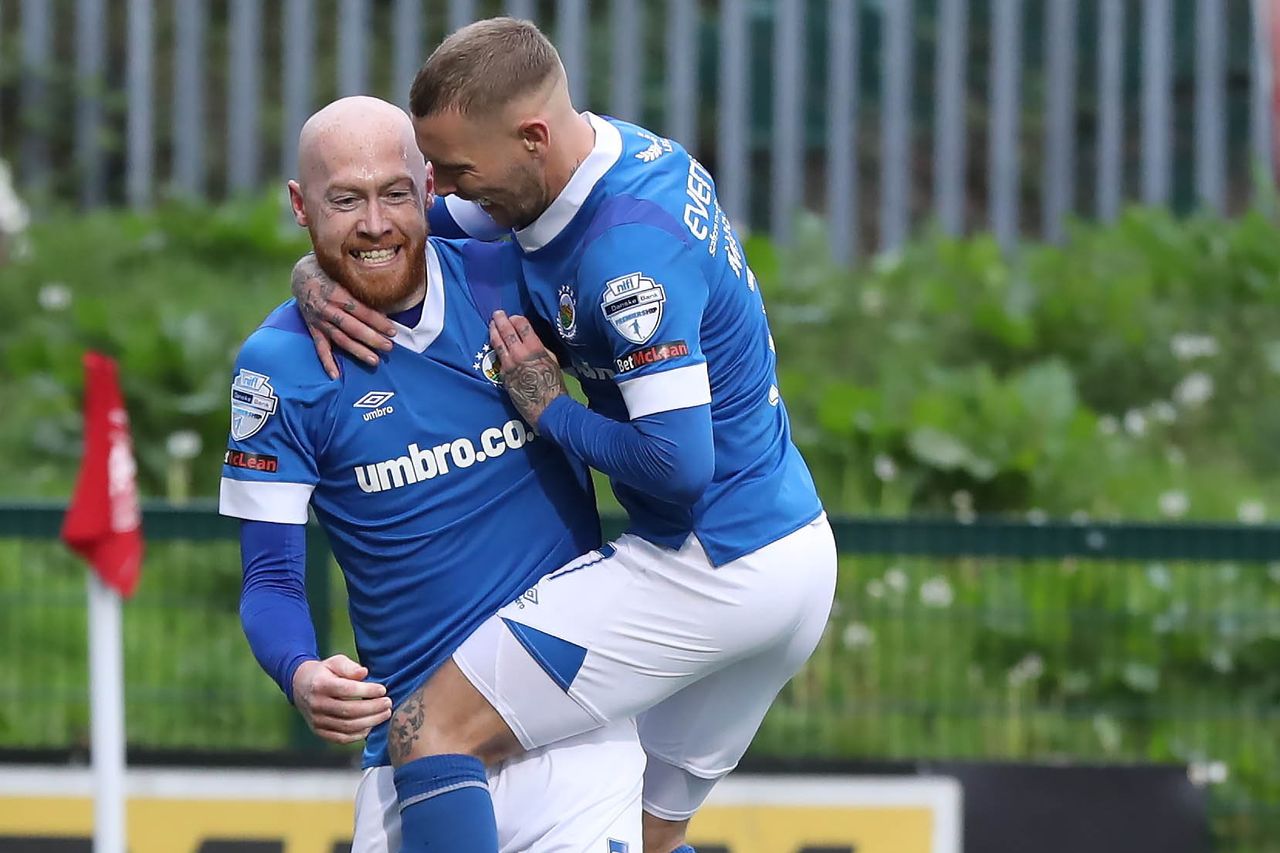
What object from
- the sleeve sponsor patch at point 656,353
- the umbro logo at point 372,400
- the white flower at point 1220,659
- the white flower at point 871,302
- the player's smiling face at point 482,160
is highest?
the player's smiling face at point 482,160

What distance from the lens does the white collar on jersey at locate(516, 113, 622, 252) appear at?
3312 millimetres

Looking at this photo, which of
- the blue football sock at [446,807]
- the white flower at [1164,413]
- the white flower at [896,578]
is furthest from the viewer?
the white flower at [1164,413]

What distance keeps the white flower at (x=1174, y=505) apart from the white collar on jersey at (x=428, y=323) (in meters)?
3.96

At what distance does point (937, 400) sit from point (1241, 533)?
1.71m

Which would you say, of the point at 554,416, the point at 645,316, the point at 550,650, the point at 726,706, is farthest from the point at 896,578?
the point at 645,316

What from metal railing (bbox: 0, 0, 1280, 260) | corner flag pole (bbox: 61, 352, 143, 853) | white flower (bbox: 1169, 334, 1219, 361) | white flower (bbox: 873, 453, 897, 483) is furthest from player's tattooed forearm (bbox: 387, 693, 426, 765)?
metal railing (bbox: 0, 0, 1280, 260)

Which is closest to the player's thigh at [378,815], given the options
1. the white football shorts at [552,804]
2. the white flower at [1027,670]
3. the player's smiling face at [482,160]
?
the white football shorts at [552,804]

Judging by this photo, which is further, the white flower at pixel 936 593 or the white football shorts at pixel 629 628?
the white flower at pixel 936 593

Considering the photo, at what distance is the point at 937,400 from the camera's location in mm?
7082

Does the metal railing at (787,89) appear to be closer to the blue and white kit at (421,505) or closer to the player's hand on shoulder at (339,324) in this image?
the blue and white kit at (421,505)

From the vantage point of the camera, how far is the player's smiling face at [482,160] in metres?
3.22

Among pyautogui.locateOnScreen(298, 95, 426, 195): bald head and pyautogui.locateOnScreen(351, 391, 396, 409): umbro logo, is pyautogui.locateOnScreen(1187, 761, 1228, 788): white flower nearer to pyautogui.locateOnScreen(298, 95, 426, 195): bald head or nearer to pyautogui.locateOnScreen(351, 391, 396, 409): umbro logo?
pyautogui.locateOnScreen(351, 391, 396, 409): umbro logo

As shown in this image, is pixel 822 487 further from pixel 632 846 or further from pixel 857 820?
pixel 632 846

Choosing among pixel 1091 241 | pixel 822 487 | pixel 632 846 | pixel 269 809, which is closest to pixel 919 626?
pixel 822 487
